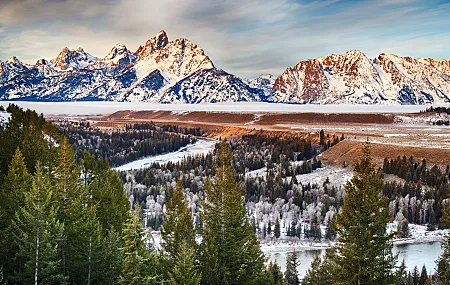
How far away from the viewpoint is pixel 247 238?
24.8 m

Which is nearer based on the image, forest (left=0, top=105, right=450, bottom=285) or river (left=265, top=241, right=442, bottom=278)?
forest (left=0, top=105, right=450, bottom=285)

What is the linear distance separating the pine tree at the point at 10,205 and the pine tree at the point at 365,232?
18224mm

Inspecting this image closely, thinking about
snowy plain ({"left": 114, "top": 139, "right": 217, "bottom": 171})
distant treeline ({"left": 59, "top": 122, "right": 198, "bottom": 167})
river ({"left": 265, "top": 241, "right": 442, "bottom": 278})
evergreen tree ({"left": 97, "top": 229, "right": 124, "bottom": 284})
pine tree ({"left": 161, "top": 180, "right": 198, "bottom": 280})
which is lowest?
river ({"left": 265, "top": 241, "right": 442, "bottom": 278})

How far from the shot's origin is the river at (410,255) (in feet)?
171

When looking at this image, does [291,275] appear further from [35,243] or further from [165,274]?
[35,243]

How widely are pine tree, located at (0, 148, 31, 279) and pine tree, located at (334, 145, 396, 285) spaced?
18.2 m

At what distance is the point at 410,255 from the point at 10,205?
4890 cm

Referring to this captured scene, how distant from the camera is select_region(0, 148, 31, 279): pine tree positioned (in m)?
24.7

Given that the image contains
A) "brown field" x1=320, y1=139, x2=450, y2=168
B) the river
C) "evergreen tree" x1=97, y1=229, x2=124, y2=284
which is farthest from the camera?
"brown field" x1=320, y1=139, x2=450, y2=168

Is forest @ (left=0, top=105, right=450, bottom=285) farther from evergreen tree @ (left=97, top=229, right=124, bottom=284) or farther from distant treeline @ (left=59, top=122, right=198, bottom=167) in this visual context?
distant treeline @ (left=59, top=122, right=198, bottom=167)

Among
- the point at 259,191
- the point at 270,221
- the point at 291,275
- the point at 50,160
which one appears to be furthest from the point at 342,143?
the point at 50,160

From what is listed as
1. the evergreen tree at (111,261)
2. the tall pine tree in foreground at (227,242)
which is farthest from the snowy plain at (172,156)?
the tall pine tree in foreground at (227,242)

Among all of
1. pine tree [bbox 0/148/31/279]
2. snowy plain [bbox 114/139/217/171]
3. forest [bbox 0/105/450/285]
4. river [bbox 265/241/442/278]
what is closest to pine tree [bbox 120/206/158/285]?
forest [bbox 0/105/450/285]

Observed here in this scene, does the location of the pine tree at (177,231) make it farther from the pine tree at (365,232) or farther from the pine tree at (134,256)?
the pine tree at (365,232)
